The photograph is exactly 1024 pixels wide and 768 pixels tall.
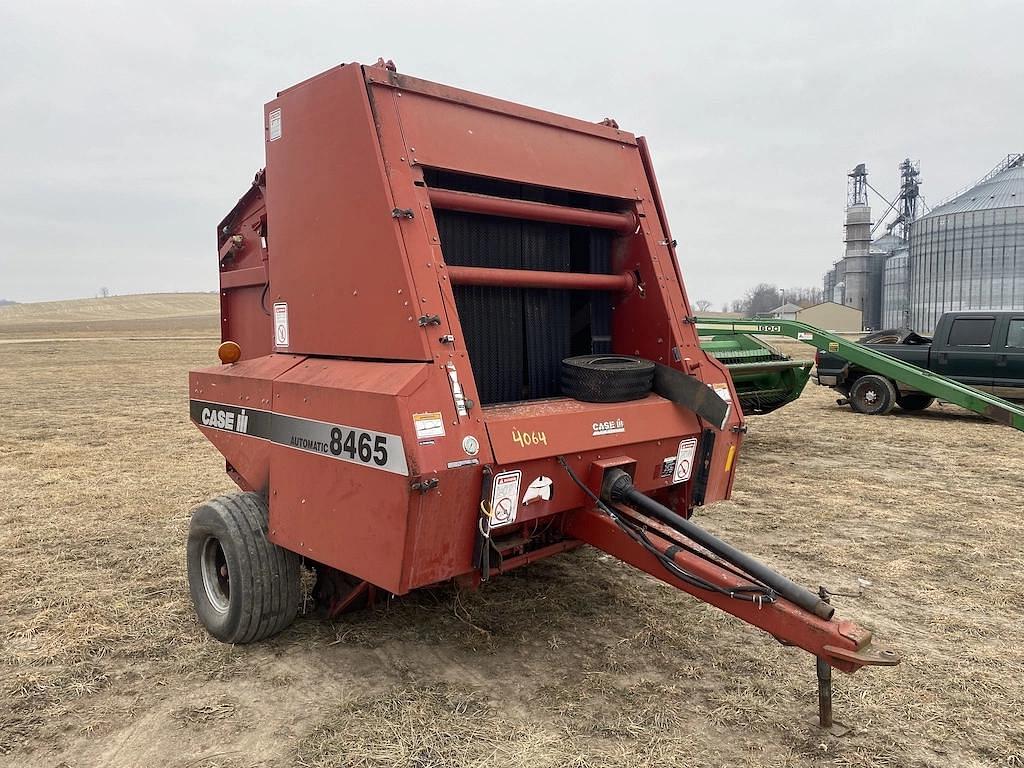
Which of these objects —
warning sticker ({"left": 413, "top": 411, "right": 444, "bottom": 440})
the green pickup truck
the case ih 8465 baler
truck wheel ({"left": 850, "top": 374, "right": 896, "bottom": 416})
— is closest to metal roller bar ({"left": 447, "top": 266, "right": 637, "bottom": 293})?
the case ih 8465 baler

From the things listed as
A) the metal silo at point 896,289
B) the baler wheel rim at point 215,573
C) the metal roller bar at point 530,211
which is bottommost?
the baler wheel rim at point 215,573

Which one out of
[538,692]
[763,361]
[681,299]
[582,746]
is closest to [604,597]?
[538,692]

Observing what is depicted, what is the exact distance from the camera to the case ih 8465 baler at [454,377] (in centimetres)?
282

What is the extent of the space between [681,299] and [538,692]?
7.05 ft

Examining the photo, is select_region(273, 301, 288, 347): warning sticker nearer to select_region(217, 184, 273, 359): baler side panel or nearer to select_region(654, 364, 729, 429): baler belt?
select_region(217, 184, 273, 359): baler side panel

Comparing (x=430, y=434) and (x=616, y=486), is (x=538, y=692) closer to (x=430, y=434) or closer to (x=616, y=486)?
(x=616, y=486)

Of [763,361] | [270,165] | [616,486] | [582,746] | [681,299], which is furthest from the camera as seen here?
[763,361]

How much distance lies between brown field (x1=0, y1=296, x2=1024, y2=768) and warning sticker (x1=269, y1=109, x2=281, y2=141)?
2466 mm

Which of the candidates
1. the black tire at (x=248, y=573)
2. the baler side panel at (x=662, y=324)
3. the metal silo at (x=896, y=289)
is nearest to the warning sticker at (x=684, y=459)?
the baler side panel at (x=662, y=324)

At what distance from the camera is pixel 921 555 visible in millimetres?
4910

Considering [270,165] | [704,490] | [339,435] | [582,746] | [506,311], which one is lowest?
[582,746]

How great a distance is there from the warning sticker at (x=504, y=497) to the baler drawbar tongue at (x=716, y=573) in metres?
0.26

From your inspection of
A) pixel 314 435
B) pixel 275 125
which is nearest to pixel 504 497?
pixel 314 435

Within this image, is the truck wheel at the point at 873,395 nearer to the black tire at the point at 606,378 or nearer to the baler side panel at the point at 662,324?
the baler side panel at the point at 662,324
